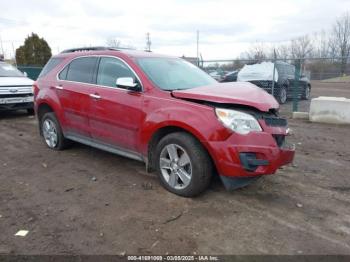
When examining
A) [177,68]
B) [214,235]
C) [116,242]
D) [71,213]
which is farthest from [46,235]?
[177,68]

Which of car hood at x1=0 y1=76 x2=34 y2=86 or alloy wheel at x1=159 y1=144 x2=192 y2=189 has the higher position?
car hood at x1=0 y1=76 x2=34 y2=86

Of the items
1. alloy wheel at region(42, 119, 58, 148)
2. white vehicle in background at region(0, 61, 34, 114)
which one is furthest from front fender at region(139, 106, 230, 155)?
white vehicle in background at region(0, 61, 34, 114)

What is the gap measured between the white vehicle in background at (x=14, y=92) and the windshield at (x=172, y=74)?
625cm

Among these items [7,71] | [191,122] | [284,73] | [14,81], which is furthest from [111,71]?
[284,73]

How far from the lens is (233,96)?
153 inches

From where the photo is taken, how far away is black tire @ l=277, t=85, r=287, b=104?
11.9 m

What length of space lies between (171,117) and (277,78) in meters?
8.75

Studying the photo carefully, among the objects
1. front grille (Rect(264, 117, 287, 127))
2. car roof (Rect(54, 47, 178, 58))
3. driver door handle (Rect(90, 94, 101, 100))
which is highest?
car roof (Rect(54, 47, 178, 58))

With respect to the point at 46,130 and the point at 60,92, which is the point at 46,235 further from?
the point at 46,130

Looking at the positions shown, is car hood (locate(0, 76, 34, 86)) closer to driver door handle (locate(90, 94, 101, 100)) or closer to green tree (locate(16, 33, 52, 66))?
driver door handle (locate(90, 94, 101, 100))

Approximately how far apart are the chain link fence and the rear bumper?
703cm

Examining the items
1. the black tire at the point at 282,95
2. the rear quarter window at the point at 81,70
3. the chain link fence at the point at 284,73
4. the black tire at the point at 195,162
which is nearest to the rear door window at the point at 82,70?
the rear quarter window at the point at 81,70

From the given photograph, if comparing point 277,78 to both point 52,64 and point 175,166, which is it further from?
point 175,166

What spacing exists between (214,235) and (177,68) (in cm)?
266
